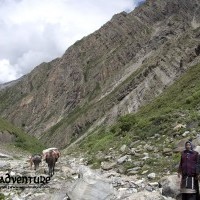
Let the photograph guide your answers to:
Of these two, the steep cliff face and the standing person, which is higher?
the steep cliff face

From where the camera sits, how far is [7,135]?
64.0 meters

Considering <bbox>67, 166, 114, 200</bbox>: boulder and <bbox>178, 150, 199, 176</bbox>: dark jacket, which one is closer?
<bbox>178, 150, 199, 176</bbox>: dark jacket

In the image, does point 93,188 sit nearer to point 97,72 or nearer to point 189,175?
point 189,175

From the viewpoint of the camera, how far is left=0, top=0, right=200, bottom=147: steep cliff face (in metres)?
111

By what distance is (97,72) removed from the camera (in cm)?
14662

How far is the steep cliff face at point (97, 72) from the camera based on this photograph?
111 metres

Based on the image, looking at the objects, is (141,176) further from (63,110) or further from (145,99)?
(63,110)
